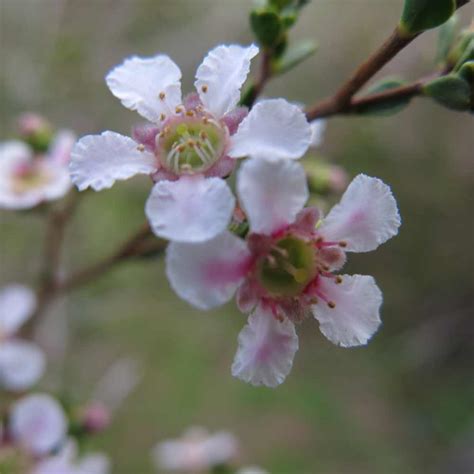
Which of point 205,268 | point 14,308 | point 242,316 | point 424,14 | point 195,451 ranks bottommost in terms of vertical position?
point 242,316

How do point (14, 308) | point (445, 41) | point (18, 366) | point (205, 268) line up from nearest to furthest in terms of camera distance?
1. point (205, 268)
2. point (445, 41)
3. point (18, 366)
4. point (14, 308)

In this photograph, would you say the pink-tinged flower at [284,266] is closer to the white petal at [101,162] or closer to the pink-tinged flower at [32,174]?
the white petal at [101,162]

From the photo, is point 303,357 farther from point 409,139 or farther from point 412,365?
point 409,139

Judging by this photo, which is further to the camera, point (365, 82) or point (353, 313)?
point (365, 82)

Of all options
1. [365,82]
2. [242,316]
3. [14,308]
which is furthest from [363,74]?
[242,316]

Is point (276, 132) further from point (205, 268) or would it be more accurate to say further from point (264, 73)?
point (264, 73)

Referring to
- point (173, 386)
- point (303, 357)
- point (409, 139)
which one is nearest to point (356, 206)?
point (173, 386)
